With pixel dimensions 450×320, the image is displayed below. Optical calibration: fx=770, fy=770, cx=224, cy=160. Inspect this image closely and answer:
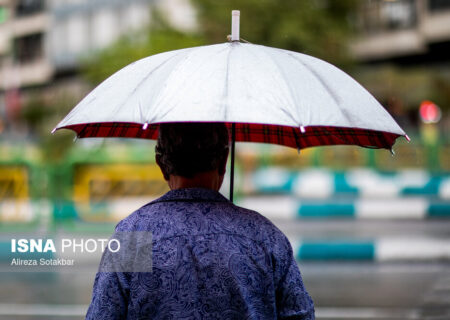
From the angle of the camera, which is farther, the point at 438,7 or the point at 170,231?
the point at 438,7

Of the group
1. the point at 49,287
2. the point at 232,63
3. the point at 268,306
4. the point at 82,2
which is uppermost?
the point at 82,2

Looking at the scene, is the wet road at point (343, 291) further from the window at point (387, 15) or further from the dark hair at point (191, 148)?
the window at point (387, 15)

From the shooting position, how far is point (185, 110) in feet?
6.93

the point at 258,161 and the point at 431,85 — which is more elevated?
the point at 431,85

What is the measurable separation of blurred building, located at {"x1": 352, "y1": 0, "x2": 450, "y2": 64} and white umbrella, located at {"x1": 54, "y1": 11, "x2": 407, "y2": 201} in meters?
36.3

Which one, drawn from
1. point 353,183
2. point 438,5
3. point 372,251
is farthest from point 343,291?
point 438,5

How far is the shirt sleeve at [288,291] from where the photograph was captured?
2090 mm

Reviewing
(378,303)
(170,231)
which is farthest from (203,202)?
(378,303)

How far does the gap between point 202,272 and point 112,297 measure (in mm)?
243

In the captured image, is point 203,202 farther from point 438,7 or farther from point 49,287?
point 438,7

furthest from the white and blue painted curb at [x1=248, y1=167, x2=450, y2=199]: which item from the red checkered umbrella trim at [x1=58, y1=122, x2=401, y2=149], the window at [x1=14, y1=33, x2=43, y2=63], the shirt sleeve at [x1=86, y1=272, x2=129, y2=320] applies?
the window at [x1=14, y1=33, x2=43, y2=63]

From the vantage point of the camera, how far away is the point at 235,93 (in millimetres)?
2211

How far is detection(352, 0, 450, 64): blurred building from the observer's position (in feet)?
123

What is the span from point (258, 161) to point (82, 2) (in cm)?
4118
